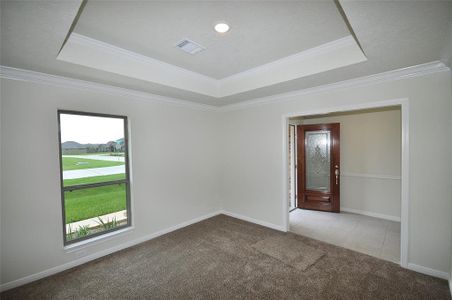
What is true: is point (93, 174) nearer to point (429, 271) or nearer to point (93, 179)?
point (93, 179)

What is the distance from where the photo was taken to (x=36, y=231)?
104 inches

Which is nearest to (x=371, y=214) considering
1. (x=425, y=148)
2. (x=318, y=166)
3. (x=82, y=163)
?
(x=318, y=166)

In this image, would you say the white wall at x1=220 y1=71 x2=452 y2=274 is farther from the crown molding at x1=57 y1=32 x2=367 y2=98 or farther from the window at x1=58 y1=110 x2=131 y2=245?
the window at x1=58 y1=110 x2=131 y2=245

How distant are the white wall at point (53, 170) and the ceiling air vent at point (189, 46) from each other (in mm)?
1376

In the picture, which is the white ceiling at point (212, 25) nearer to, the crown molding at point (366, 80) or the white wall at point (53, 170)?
the crown molding at point (366, 80)

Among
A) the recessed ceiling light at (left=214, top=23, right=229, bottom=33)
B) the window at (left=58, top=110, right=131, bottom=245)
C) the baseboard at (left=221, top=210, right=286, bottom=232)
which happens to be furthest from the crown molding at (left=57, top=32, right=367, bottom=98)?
the baseboard at (left=221, top=210, right=286, bottom=232)

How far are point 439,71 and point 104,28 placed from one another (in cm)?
382

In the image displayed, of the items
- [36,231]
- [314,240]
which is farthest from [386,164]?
[36,231]

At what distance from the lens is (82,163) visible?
3.07m

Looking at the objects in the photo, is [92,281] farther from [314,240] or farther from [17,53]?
[314,240]

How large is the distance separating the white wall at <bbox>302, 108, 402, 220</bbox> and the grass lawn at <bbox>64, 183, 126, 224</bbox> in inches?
192

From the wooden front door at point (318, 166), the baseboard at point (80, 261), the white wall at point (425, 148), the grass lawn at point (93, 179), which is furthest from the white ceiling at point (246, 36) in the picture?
the baseboard at point (80, 261)

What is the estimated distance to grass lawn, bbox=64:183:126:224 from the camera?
2.98m

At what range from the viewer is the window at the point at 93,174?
2932mm
